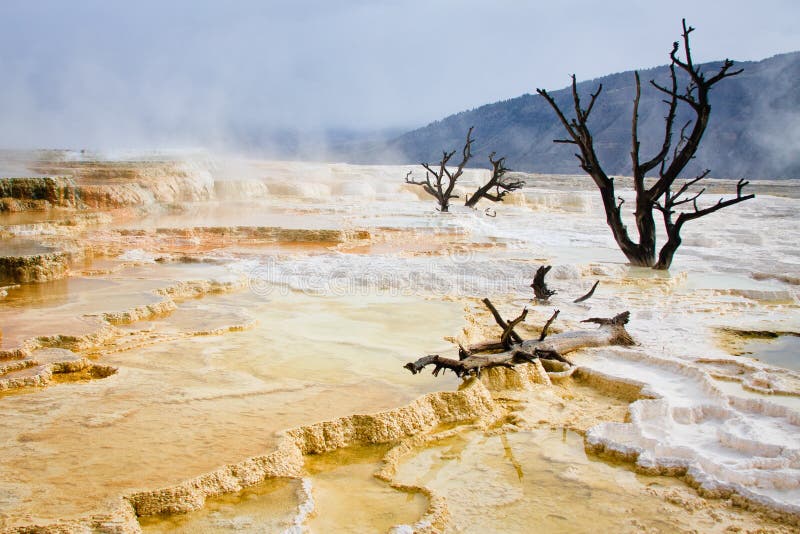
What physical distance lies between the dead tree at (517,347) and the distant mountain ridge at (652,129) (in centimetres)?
5061

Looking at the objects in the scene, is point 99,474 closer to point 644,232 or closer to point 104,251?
point 104,251

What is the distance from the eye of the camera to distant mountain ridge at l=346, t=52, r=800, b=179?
52219 millimetres

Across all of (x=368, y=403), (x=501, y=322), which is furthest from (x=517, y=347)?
(x=368, y=403)

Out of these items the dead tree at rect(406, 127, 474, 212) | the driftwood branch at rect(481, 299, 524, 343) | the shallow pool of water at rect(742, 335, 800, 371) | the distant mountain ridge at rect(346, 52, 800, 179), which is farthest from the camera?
the distant mountain ridge at rect(346, 52, 800, 179)

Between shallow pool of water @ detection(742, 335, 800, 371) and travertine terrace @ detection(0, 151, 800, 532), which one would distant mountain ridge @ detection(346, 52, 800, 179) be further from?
travertine terrace @ detection(0, 151, 800, 532)

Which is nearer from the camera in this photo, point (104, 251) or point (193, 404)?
point (193, 404)

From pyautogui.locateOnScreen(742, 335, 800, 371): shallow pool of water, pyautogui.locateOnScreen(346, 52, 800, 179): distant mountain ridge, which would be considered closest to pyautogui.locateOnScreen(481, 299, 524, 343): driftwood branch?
pyautogui.locateOnScreen(742, 335, 800, 371): shallow pool of water

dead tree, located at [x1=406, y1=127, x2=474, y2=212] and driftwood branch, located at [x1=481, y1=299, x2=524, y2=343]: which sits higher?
dead tree, located at [x1=406, y1=127, x2=474, y2=212]

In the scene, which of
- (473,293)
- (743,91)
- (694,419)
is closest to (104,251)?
(473,293)

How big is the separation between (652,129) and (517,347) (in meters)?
59.5

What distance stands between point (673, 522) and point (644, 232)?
596cm

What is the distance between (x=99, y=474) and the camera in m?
2.20

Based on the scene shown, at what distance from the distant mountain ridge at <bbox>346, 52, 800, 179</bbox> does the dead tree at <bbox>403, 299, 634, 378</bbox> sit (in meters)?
50.6

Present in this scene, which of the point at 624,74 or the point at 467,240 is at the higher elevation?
the point at 624,74
